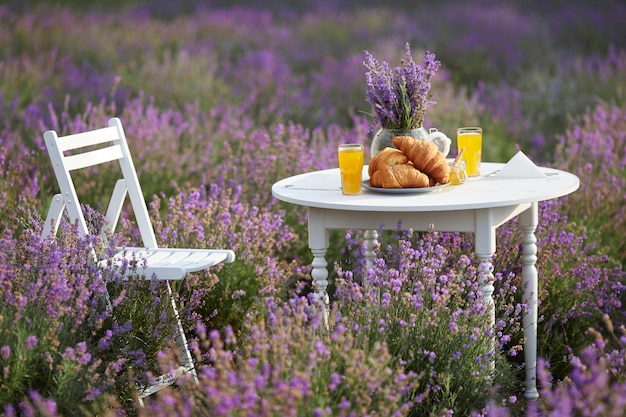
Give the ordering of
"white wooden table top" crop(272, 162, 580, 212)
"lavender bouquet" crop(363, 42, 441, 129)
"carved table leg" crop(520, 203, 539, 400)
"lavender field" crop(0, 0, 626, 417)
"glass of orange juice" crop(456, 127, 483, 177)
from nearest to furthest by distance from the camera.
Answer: "lavender field" crop(0, 0, 626, 417)
"white wooden table top" crop(272, 162, 580, 212)
"lavender bouquet" crop(363, 42, 441, 129)
"carved table leg" crop(520, 203, 539, 400)
"glass of orange juice" crop(456, 127, 483, 177)

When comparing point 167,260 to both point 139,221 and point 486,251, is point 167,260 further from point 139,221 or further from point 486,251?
point 486,251

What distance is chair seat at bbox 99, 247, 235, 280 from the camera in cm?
313

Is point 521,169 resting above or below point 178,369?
above

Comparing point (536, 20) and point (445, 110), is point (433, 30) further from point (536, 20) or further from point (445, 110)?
point (445, 110)

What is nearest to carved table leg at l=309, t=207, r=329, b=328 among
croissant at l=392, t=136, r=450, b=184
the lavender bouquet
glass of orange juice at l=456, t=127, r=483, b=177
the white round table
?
the white round table

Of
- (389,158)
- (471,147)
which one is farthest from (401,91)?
(471,147)

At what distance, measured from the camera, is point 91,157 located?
11.8 ft

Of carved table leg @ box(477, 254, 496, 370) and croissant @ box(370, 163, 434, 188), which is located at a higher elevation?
croissant @ box(370, 163, 434, 188)

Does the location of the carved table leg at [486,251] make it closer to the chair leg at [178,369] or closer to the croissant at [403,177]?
the croissant at [403,177]

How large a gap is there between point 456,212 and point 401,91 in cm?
55

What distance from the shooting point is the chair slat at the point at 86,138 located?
3410 mm

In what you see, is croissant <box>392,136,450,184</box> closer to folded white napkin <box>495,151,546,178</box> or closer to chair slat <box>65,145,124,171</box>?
folded white napkin <box>495,151,546,178</box>

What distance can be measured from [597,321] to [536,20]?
825cm

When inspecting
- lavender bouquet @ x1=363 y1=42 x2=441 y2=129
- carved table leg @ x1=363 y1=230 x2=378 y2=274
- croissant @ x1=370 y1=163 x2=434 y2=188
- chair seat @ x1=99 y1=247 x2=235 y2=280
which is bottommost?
carved table leg @ x1=363 y1=230 x2=378 y2=274
